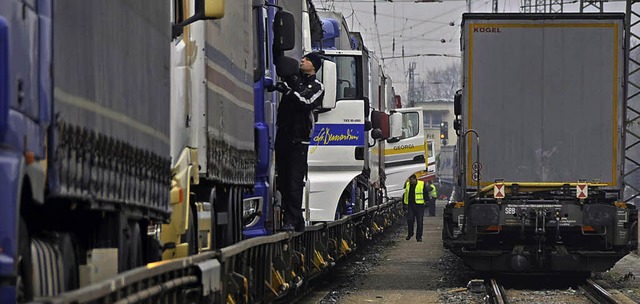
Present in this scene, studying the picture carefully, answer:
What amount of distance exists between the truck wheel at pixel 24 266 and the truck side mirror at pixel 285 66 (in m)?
7.73

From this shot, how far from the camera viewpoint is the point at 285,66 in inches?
521

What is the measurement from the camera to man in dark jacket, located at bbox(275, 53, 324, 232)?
13.2 meters

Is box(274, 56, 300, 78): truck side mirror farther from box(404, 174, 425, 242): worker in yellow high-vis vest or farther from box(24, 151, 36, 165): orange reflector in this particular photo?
box(404, 174, 425, 242): worker in yellow high-vis vest

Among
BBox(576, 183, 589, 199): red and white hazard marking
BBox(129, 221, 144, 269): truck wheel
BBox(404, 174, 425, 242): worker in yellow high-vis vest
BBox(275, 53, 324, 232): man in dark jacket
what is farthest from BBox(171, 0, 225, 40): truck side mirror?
BBox(404, 174, 425, 242): worker in yellow high-vis vest

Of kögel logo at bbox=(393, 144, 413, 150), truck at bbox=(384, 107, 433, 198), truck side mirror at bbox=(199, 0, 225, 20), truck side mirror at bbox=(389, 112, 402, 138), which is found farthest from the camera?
kögel logo at bbox=(393, 144, 413, 150)

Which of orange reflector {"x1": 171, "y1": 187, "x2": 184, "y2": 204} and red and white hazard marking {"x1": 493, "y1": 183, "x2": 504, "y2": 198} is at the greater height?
orange reflector {"x1": 171, "y1": 187, "x2": 184, "y2": 204}

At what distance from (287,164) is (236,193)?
79.1 inches

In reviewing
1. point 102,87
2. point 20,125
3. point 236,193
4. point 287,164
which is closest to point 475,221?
point 287,164

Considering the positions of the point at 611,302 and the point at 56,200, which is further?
the point at 611,302

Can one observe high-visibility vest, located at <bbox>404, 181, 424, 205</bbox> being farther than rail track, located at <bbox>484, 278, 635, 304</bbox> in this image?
Yes

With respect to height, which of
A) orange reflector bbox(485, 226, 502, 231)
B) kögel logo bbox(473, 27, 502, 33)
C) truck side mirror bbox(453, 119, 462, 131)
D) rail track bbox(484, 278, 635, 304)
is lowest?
rail track bbox(484, 278, 635, 304)

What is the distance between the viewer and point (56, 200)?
238 inches

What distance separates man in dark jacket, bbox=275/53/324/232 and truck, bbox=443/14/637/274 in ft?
15.3

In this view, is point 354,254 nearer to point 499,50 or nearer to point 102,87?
point 499,50
